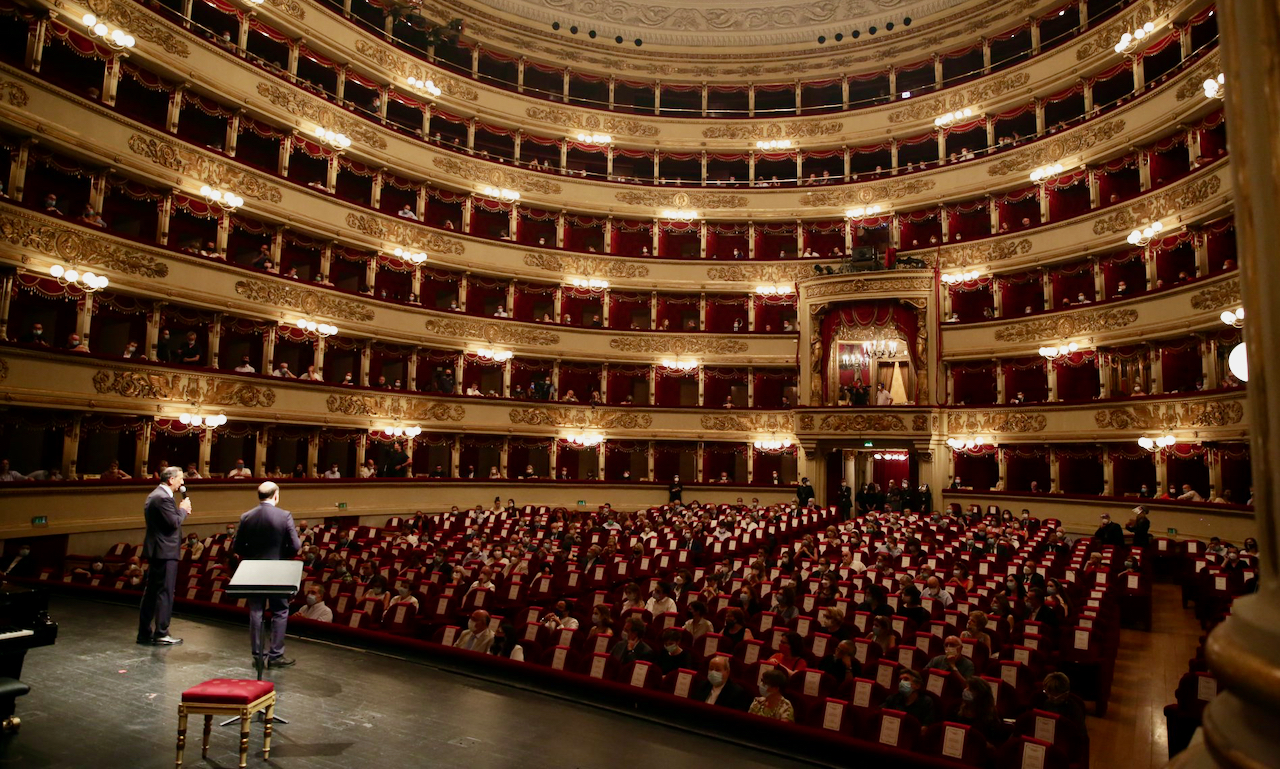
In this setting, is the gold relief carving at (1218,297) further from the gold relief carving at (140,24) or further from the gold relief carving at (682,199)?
the gold relief carving at (140,24)

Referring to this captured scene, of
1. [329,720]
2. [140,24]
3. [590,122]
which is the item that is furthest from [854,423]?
[140,24]

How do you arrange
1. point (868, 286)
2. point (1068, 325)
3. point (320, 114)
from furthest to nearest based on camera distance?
point (868, 286), point (1068, 325), point (320, 114)

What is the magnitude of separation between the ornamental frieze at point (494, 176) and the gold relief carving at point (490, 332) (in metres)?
4.90

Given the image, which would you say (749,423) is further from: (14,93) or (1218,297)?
(14,93)

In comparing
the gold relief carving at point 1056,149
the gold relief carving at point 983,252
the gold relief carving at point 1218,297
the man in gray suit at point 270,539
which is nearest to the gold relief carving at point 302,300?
the man in gray suit at point 270,539

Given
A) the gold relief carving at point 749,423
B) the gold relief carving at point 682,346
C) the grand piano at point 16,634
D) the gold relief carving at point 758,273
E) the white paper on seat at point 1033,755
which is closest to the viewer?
the grand piano at point 16,634

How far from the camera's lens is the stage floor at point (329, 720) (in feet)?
15.7

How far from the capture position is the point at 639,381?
1127 inches

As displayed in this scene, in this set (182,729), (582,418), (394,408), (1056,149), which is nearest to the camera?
(182,729)

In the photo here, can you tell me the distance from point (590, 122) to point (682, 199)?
439cm

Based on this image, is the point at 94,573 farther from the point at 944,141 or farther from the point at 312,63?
the point at 944,141

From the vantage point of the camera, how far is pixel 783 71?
3027cm

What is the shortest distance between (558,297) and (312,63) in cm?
1032

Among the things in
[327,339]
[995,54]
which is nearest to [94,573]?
[327,339]
